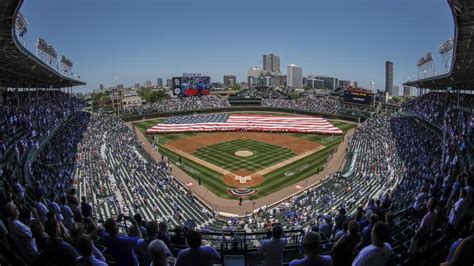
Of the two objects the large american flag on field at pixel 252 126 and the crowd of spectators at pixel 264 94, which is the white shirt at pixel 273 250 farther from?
the crowd of spectators at pixel 264 94

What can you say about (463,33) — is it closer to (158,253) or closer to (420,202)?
(420,202)

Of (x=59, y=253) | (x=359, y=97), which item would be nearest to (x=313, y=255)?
(x=59, y=253)

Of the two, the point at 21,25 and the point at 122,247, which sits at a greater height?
the point at 21,25

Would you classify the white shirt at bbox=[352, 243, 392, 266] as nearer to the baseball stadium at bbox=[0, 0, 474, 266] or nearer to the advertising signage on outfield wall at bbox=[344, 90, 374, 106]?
the baseball stadium at bbox=[0, 0, 474, 266]

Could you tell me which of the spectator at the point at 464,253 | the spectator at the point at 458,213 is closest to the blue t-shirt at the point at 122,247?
the spectator at the point at 464,253

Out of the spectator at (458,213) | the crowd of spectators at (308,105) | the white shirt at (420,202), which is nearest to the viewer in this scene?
the spectator at (458,213)

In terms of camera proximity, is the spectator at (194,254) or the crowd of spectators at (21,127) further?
the crowd of spectators at (21,127)
